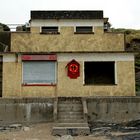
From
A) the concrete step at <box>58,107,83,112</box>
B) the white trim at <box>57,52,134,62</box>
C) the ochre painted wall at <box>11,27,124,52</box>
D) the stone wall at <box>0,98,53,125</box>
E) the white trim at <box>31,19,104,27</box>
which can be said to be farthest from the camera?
the white trim at <box>31,19,104,27</box>

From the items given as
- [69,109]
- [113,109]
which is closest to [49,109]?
[69,109]

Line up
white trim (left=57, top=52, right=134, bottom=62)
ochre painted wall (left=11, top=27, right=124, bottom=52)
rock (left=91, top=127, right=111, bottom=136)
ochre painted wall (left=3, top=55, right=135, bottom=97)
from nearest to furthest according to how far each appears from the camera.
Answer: rock (left=91, top=127, right=111, bottom=136) < ochre painted wall (left=3, top=55, right=135, bottom=97) < white trim (left=57, top=52, right=134, bottom=62) < ochre painted wall (left=11, top=27, right=124, bottom=52)

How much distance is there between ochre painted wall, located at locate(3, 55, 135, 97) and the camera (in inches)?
1148

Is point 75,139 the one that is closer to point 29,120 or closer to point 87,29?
point 29,120

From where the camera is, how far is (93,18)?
33.8 meters

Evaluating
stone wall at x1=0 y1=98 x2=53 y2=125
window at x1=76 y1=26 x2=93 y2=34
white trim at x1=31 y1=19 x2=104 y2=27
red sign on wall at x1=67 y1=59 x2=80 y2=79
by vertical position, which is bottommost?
stone wall at x1=0 y1=98 x2=53 y2=125

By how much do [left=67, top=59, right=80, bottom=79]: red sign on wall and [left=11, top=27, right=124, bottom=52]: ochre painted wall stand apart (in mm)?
3836

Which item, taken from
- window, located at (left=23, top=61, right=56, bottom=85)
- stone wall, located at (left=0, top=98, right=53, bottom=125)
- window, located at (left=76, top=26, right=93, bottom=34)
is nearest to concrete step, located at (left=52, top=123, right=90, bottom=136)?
stone wall, located at (left=0, top=98, right=53, bottom=125)

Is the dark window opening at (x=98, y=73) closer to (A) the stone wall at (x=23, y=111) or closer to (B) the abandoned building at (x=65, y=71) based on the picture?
(B) the abandoned building at (x=65, y=71)

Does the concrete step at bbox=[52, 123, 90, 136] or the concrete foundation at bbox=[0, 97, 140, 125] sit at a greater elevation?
the concrete foundation at bbox=[0, 97, 140, 125]

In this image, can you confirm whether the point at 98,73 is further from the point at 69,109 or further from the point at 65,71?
the point at 69,109

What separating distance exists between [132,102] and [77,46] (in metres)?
7.99

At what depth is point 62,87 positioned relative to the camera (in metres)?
29.2

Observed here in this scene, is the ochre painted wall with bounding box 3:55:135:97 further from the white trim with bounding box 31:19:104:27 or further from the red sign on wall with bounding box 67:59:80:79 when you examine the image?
the white trim with bounding box 31:19:104:27
